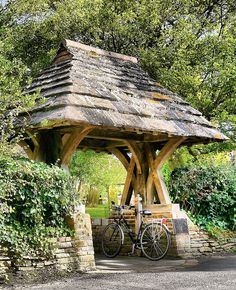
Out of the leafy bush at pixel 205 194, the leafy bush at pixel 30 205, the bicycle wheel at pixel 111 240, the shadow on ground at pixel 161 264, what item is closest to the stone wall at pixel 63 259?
the leafy bush at pixel 30 205

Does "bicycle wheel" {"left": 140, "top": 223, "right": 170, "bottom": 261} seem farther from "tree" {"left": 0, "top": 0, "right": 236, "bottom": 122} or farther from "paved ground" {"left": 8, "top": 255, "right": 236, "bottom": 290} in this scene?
"tree" {"left": 0, "top": 0, "right": 236, "bottom": 122}

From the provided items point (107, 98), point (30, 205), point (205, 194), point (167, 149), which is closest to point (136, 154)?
point (167, 149)

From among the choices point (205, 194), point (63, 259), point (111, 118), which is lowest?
point (63, 259)

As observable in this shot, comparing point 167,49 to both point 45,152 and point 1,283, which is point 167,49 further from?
point 1,283

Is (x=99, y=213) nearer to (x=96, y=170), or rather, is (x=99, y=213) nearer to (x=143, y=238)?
(x=96, y=170)

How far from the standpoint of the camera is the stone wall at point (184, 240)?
10156 mm

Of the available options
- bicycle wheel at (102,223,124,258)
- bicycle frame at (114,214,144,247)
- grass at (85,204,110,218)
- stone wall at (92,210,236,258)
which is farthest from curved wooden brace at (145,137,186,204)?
grass at (85,204,110,218)

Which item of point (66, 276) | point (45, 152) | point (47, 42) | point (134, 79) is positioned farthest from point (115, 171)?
point (66, 276)

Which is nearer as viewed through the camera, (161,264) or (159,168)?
(161,264)

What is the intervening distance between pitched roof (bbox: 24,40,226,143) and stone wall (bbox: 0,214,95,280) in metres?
1.95

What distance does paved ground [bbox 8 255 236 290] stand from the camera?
21.3 ft

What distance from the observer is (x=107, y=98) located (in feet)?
31.6

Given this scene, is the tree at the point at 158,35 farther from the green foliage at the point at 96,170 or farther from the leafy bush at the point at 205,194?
the green foliage at the point at 96,170

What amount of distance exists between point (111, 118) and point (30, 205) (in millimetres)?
2481
